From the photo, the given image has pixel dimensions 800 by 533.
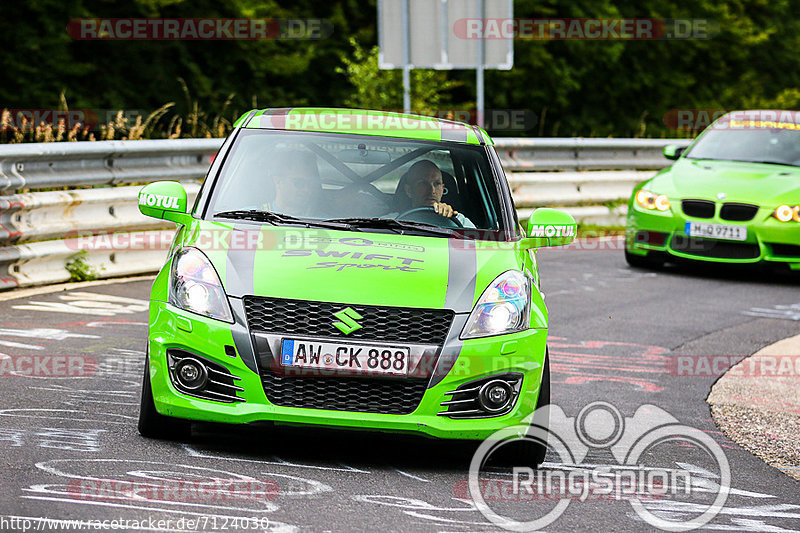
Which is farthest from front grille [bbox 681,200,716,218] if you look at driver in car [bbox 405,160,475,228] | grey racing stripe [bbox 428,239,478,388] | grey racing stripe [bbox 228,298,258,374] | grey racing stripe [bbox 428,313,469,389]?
grey racing stripe [bbox 228,298,258,374]

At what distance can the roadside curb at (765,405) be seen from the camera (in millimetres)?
6957

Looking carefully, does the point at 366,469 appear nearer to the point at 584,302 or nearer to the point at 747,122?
the point at 584,302

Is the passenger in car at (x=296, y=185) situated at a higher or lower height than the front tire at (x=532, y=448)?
higher

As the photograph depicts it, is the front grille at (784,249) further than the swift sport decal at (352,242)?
Yes

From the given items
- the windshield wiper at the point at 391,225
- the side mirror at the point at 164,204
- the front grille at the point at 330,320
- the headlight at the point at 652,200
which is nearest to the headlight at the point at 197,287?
the front grille at the point at 330,320

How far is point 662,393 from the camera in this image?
8.20m

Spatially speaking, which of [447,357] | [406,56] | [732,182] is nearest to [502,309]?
[447,357]

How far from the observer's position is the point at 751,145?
15.2 metres

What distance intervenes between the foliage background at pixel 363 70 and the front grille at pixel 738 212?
505 centimetres

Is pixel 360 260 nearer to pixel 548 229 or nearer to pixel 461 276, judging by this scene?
pixel 461 276

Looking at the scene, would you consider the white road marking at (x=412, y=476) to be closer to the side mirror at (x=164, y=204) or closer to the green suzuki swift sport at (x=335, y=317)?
the green suzuki swift sport at (x=335, y=317)

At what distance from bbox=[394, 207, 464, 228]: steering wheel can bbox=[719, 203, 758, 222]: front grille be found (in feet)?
24.7

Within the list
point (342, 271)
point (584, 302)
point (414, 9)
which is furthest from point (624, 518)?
point (414, 9)

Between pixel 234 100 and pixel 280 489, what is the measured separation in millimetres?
25256
